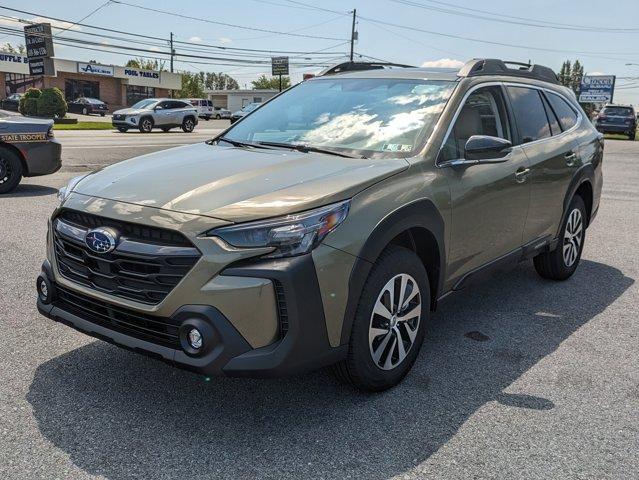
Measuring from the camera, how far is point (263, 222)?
9.02 feet

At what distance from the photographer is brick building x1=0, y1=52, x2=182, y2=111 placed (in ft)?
198

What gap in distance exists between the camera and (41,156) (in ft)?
31.9

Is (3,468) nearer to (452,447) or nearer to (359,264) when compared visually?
(359,264)

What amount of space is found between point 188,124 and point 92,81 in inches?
1566

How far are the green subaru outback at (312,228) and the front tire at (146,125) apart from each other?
92.7ft

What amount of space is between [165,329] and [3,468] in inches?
34.4

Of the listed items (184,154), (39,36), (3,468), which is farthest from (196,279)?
(39,36)

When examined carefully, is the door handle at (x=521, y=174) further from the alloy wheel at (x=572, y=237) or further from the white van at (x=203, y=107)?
the white van at (x=203, y=107)

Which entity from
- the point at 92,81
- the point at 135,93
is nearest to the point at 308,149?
the point at 92,81

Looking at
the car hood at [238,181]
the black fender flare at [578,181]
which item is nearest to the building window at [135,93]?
the black fender flare at [578,181]

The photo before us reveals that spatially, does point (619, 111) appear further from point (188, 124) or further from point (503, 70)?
point (503, 70)

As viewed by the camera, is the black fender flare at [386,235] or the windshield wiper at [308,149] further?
the windshield wiper at [308,149]

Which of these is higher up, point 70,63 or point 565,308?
point 70,63

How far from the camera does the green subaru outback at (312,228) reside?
2.72 metres
